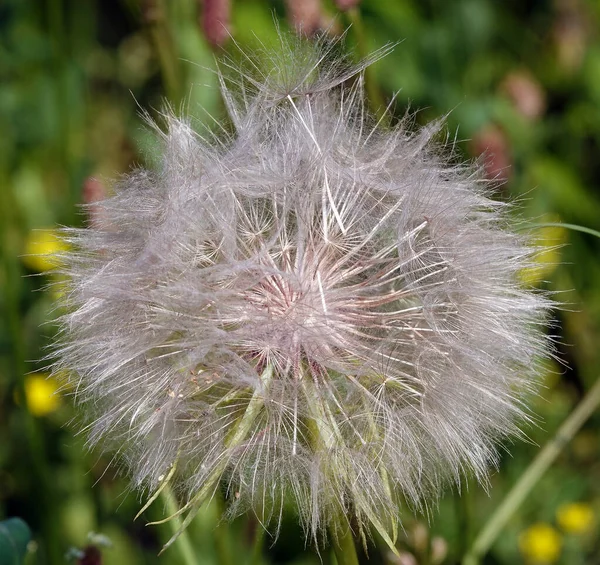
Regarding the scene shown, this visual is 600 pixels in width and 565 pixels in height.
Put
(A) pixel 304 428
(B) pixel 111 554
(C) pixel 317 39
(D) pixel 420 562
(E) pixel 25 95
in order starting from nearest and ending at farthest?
1. (A) pixel 304 428
2. (C) pixel 317 39
3. (D) pixel 420 562
4. (B) pixel 111 554
5. (E) pixel 25 95

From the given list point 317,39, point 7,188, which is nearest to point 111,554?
point 7,188

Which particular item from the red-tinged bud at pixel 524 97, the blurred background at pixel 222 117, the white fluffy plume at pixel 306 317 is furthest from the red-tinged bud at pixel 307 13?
the red-tinged bud at pixel 524 97

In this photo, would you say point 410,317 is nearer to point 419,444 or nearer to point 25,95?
point 419,444

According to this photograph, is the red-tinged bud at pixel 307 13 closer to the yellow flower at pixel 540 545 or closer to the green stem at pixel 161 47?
the green stem at pixel 161 47

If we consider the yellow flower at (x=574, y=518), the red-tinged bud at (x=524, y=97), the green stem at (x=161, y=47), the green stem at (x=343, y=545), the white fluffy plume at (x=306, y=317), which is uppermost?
the red-tinged bud at (x=524, y=97)

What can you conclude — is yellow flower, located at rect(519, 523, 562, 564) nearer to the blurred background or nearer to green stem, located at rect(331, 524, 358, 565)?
the blurred background

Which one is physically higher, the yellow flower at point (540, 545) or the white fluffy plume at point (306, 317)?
the white fluffy plume at point (306, 317)

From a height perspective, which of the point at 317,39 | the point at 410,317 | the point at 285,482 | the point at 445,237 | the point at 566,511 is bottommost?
the point at 566,511

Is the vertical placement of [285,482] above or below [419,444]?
below
